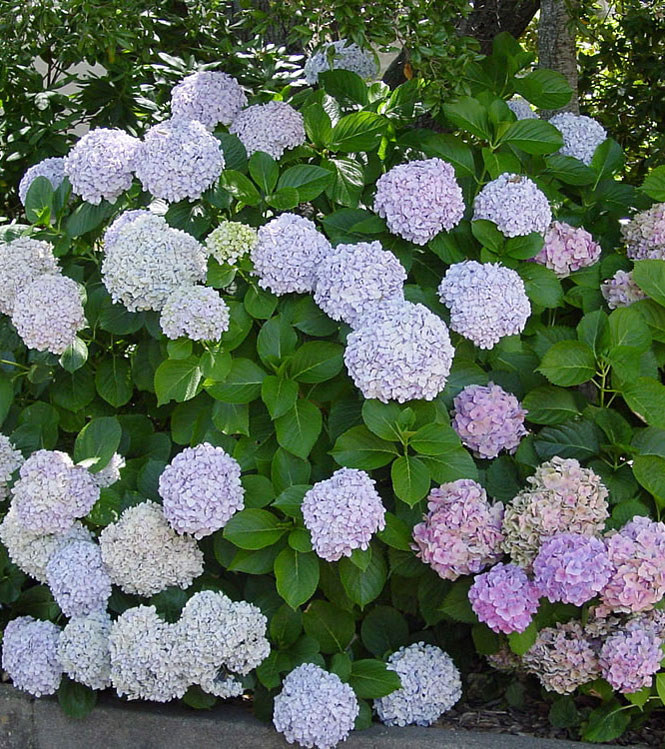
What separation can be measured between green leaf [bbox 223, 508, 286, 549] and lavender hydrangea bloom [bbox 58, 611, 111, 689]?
17.6 inches

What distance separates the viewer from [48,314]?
297 cm

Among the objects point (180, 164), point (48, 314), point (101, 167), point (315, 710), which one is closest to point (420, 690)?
point (315, 710)

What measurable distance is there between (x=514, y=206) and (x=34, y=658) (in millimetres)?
1725

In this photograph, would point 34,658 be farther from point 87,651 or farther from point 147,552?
point 147,552

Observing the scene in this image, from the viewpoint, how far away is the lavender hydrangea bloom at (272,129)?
125 inches

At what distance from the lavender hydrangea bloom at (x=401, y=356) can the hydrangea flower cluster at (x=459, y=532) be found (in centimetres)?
27

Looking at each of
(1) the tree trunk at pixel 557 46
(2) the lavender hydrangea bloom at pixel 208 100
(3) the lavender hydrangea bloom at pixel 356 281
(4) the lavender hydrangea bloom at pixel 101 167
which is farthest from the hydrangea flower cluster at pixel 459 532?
(1) the tree trunk at pixel 557 46

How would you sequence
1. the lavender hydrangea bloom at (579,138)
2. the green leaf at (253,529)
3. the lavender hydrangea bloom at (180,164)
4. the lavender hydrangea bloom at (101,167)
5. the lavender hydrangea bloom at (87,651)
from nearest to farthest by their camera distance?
the green leaf at (253,529)
the lavender hydrangea bloom at (87,651)
the lavender hydrangea bloom at (180,164)
the lavender hydrangea bloom at (101,167)
the lavender hydrangea bloom at (579,138)

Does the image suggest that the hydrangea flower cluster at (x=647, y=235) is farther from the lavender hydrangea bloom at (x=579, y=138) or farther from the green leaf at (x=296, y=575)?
the green leaf at (x=296, y=575)

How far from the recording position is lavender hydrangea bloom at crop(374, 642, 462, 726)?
2900mm

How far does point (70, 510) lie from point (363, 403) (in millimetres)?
818

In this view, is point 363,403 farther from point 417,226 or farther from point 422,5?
point 422,5

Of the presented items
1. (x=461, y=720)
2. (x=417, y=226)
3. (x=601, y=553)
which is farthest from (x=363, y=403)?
(x=461, y=720)

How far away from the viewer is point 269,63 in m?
3.90
